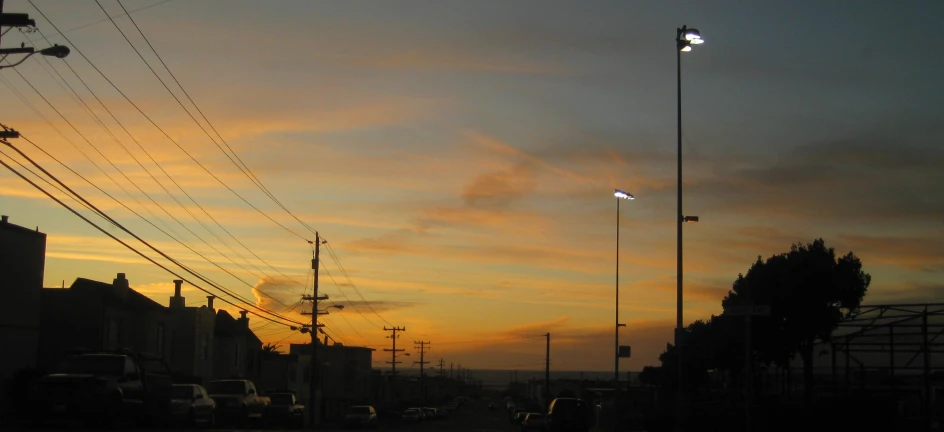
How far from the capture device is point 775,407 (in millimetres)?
32531

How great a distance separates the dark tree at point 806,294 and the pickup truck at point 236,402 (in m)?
19.3

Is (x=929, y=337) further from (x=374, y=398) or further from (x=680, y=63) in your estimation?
(x=374, y=398)

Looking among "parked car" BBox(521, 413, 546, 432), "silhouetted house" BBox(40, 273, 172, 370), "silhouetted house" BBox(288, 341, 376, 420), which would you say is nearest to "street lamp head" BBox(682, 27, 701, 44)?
"parked car" BBox(521, 413, 546, 432)

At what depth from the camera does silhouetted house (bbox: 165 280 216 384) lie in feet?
182

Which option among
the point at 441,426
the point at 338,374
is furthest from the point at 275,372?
the point at 441,426

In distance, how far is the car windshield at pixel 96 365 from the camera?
76.2 ft

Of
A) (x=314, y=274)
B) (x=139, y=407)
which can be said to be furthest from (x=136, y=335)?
(x=139, y=407)

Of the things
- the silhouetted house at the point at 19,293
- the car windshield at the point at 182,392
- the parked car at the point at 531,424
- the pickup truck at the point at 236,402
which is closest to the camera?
the car windshield at the point at 182,392

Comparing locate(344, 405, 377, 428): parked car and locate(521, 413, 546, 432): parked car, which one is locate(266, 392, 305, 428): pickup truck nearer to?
locate(344, 405, 377, 428): parked car

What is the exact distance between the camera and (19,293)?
36375 mm

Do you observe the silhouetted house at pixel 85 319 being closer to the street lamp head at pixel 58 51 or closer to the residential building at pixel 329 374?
the street lamp head at pixel 58 51

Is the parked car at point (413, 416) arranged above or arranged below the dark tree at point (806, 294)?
below

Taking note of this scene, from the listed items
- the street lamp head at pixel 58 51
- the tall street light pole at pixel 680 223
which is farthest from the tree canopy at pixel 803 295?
the street lamp head at pixel 58 51

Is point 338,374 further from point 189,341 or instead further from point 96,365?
point 96,365
